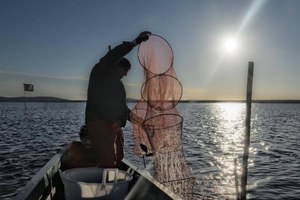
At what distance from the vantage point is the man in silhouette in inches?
213

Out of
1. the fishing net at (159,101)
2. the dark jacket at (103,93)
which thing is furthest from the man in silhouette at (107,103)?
the fishing net at (159,101)

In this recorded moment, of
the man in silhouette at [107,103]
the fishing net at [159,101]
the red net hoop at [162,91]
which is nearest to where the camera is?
the man in silhouette at [107,103]

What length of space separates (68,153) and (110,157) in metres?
1.44

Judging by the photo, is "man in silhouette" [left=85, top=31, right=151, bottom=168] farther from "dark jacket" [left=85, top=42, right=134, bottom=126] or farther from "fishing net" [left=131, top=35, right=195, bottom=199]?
"fishing net" [left=131, top=35, right=195, bottom=199]

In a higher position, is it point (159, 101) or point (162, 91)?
point (162, 91)

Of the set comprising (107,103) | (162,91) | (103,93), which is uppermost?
(162,91)

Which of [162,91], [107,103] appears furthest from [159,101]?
[107,103]

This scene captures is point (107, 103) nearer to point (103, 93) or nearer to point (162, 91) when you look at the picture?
point (103, 93)

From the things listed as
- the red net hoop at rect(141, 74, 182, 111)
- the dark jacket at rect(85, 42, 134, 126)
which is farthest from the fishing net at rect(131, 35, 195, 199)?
the dark jacket at rect(85, 42, 134, 126)

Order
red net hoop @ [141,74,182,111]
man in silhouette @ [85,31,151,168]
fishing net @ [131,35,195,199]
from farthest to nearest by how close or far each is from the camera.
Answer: red net hoop @ [141,74,182,111]
fishing net @ [131,35,195,199]
man in silhouette @ [85,31,151,168]

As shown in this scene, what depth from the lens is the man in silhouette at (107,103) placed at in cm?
542

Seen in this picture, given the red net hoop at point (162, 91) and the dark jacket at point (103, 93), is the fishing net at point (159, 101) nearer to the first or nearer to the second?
the red net hoop at point (162, 91)

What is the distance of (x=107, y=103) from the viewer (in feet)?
18.6

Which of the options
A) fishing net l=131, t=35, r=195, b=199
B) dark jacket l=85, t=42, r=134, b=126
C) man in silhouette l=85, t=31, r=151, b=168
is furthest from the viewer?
fishing net l=131, t=35, r=195, b=199
